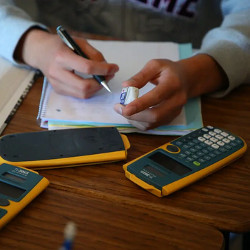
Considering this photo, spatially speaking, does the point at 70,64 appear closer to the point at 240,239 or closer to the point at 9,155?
the point at 9,155

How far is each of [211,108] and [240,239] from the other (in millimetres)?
385

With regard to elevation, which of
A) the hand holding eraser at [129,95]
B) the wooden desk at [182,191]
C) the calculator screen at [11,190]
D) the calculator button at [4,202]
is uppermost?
the hand holding eraser at [129,95]

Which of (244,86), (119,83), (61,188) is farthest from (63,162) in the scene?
(244,86)

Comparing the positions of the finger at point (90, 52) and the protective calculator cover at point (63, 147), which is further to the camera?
the finger at point (90, 52)

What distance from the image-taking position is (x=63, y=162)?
1.90 ft

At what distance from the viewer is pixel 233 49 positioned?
0.83 meters

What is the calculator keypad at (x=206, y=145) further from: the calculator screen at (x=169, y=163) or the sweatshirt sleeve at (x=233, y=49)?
the sweatshirt sleeve at (x=233, y=49)

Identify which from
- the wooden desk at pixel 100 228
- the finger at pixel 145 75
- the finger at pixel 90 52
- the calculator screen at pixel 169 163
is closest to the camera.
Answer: the wooden desk at pixel 100 228

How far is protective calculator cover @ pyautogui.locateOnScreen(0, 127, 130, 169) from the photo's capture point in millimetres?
579

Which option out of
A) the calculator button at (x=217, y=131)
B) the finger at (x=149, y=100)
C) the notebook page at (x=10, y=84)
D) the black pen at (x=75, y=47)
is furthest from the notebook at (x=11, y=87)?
the calculator button at (x=217, y=131)

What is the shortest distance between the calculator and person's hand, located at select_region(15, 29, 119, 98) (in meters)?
0.20

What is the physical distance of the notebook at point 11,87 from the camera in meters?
0.72

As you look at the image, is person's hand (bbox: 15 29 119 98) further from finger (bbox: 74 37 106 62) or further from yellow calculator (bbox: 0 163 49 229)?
yellow calculator (bbox: 0 163 49 229)

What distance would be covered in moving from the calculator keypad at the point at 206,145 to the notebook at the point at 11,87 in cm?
30
